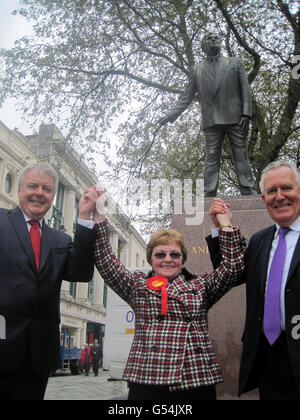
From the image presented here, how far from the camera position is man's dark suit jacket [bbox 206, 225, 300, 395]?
85.6 inches

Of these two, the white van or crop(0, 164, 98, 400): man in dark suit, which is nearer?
crop(0, 164, 98, 400): man in dark suit

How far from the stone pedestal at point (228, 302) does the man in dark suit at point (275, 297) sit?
1817 mm

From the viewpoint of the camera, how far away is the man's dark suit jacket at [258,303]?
217 cm

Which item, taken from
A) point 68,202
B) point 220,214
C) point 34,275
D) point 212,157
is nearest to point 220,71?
point 212,157

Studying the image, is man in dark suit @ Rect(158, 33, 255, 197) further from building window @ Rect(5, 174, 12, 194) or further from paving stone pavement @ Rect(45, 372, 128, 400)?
building window @ Rect(5, 174, 12, 194)

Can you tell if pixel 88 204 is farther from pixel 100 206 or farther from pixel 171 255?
pixel 171 255

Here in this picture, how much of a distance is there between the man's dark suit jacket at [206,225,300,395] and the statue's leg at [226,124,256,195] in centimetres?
279

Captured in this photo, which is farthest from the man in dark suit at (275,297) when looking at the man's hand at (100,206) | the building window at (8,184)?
the building window at (8,184)

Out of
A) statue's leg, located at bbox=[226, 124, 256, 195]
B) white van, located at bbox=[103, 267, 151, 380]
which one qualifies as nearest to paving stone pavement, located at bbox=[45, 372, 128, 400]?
white van, located at bbox=[103, 267, 151, 380]

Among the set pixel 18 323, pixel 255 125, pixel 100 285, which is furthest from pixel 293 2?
pixel 100 285

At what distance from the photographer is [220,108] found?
552 cm

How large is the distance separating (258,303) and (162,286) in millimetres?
555

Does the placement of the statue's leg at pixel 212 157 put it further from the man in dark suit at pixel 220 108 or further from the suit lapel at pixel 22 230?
the suit lapel at pixel 22 230
